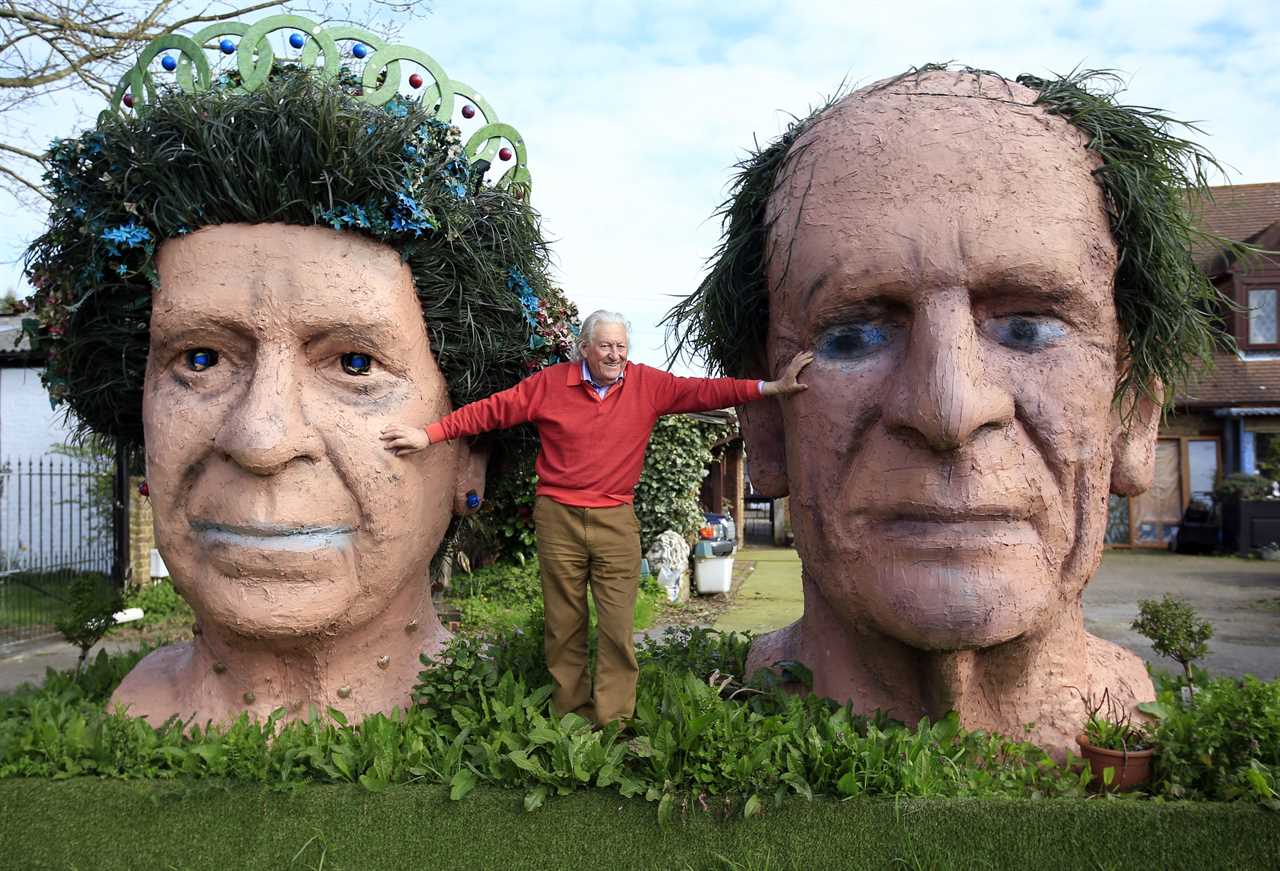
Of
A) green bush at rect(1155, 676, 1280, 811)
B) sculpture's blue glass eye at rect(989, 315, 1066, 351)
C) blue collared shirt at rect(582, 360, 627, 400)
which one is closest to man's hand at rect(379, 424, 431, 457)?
blue collared shirt at rect(582, 360, 627, 400)

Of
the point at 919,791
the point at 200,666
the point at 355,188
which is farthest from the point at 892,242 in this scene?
the point at 200,666

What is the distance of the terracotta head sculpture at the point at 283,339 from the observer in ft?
8.96

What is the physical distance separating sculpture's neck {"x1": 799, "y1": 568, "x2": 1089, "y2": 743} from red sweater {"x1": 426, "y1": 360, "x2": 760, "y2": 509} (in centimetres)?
81

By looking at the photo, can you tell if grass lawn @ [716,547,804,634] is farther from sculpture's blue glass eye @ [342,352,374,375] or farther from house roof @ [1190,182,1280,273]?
house roof @ [1190,182,1280,273]

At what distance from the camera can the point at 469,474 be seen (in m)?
3.30

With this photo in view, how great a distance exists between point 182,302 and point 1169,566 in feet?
44.1

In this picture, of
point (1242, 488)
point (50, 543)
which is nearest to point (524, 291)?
point (50, 543)

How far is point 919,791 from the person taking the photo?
2.33m

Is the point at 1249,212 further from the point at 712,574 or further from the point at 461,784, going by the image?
the point at 461,784

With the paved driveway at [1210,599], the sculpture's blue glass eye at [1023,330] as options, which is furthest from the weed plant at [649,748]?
the paved driveway at [1210,599]

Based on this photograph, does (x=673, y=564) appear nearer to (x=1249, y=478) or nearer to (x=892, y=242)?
(x=892, y=242)

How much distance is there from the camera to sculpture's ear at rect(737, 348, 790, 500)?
2945mm

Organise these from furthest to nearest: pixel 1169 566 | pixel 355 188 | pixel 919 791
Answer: pixel 1169 566
pixel 355 188
pixel 919 791

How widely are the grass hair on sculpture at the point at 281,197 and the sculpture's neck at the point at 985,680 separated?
154 centimetres
